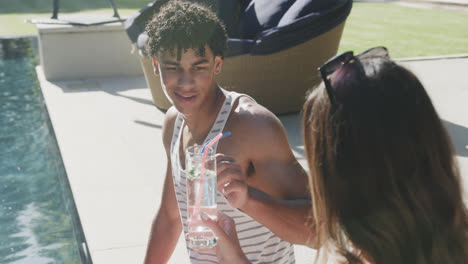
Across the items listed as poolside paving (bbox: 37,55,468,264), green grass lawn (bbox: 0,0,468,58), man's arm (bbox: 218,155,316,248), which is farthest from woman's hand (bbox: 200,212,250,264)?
green grass lawn (bbox: 0,0,468,58)

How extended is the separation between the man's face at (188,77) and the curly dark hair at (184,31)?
0.8 inches

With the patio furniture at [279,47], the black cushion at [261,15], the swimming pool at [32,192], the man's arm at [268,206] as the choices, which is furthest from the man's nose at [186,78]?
the black cushion at [261,15]

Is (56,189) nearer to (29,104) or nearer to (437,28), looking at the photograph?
(29,104)

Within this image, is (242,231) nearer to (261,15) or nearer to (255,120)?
(255,120)

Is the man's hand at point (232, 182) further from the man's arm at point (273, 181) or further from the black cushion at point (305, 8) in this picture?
the black cushion at point (305, 8)

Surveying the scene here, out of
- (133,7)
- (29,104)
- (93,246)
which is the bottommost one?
(133,7)

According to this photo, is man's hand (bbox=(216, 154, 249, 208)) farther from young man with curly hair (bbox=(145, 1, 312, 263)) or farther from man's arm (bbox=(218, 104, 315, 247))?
young man with curly hair (bbox=(145, 1, 312, 263))

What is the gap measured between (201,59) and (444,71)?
231 inches

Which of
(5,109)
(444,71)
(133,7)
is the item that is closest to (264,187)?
(5,109)

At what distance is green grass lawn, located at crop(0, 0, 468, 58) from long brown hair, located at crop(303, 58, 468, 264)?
262 inches

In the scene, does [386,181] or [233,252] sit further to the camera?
[233,252]

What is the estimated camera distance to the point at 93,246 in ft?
11.1

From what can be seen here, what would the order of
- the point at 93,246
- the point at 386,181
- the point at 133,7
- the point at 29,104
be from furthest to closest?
the point at 133,7 → the point at 29,104 → the point at 93,246 → the point at 386,181

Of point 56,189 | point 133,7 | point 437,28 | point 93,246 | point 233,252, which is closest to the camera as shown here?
point 233,252
